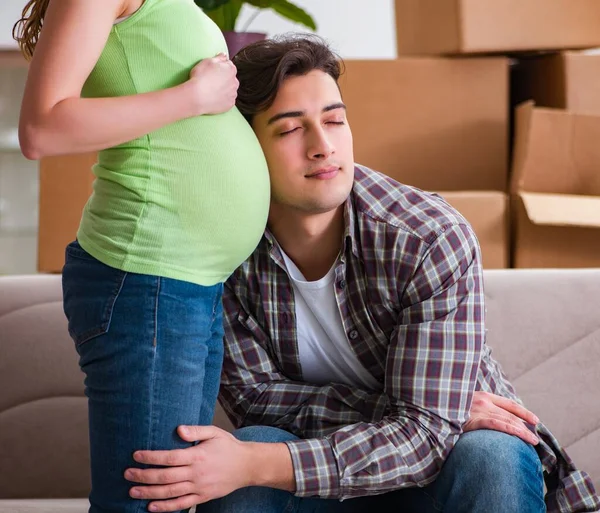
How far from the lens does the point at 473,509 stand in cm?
114

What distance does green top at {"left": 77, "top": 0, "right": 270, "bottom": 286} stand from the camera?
3.19 ft

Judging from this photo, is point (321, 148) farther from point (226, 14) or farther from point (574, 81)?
point (574, 81)

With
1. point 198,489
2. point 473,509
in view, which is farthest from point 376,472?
point 198,489

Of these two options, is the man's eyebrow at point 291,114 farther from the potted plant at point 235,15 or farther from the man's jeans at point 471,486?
the potted plant at point 235,15

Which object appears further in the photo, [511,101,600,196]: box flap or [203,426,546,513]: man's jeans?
[511,101,600,196]: box flap

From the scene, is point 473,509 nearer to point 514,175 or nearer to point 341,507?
point 341,507

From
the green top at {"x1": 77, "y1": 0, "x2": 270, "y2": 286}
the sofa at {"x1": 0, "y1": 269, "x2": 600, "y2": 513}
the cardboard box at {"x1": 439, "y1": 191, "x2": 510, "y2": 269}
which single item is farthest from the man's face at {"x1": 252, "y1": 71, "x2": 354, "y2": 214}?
the cardboard box at {"x1": 439, "y1": 191, "x2": 510, "y2": 269}

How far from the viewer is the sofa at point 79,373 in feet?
5.15

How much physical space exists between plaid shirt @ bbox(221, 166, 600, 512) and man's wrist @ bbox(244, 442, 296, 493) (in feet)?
0.04

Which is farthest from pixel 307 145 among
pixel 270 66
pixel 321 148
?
pixel 270 66

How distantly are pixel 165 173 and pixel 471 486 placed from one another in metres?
0.57

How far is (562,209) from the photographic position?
6.06ft

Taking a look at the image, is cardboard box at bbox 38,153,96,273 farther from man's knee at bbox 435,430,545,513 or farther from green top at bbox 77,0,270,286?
man's knee at bbox 435,430,545,513

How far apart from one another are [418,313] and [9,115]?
2281mm
